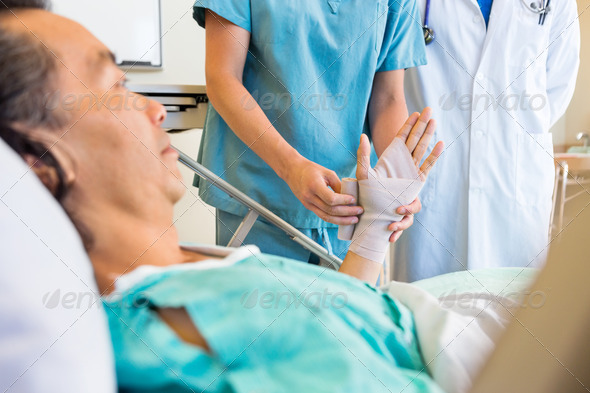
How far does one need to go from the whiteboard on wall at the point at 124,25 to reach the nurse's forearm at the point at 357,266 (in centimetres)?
27

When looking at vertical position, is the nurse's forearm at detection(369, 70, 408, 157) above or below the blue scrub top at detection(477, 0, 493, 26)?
below

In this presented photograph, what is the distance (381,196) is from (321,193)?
62mm

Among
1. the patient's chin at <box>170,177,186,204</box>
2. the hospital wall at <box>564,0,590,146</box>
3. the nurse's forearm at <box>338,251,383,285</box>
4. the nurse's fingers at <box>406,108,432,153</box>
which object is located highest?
the hospital wall at <box>564,0,590,146</box>

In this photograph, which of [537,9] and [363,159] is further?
[537,9]

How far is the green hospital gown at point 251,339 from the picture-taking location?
372 millimetres

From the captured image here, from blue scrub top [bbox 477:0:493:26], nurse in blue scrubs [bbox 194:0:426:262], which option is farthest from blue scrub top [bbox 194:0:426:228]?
blue scrub top [bbox 477:0:493:26]

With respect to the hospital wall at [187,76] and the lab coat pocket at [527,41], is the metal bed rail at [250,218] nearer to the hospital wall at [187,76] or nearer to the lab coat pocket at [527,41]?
the hospital wall at [187,76]

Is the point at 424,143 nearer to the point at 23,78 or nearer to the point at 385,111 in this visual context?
the point at 385,111

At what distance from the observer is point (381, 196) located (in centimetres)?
50

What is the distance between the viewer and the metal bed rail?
46 centimetres

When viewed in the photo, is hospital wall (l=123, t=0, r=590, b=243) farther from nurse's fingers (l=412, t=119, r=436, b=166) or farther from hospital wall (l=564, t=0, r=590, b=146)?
nurse's fingers (l=412, t=119, r=436, b=166)

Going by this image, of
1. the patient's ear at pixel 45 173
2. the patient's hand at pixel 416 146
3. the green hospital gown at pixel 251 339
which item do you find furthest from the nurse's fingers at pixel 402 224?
the patient's ear at pixel 45 173

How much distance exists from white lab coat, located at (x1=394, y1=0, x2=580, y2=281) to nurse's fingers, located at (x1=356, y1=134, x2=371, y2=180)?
0.12 metres

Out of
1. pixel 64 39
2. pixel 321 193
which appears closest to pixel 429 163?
pixel 321 193
